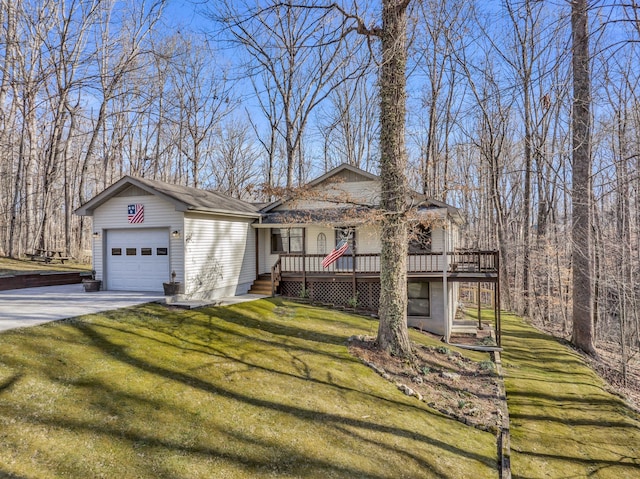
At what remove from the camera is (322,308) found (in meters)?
13.5

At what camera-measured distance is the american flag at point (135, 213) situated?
1277 centimetres

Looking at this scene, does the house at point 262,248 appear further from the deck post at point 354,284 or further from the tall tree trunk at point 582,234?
the tall tree trunk at point 582,234

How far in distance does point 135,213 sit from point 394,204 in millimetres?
8859

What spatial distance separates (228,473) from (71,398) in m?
2.46

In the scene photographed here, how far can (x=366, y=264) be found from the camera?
1480 centimetres

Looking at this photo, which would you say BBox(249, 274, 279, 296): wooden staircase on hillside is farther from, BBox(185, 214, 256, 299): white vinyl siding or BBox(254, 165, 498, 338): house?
BBox(185, 214, 256, 299): white vinyl siding

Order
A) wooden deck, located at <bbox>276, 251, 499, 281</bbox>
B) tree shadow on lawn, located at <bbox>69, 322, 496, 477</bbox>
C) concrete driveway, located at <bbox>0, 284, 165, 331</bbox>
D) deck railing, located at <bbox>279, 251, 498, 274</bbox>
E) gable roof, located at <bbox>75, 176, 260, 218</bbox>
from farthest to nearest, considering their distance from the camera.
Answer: deck railing, located at <bbox>279, 251, 498, 274</bbox> → wooden deck, located at <bbox>276, 251, 499, 281</bbox> → gable roof, located at <bbox>75, 176, 260, 218</bbox> → concrete driveway, located at <bbox>0, 284, 165, 331</bbox> → tree shadow on lawn, located at <bbox>69, 322, 496, 477</bbox>

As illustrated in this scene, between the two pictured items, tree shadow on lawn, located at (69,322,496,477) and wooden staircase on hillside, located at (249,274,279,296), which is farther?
wooden staircase on hillside, located at (249,274,279,296)

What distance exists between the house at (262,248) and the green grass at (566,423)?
2.91 metres

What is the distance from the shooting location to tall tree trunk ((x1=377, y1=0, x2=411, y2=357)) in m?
8.91

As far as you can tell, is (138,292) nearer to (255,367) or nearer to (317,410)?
(255,367)

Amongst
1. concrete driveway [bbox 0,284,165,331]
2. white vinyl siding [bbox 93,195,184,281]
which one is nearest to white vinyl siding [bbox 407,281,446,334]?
white vinyl siding [bbox 93,195,184,281]

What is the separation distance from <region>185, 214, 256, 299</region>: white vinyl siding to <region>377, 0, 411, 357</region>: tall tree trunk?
658 cm

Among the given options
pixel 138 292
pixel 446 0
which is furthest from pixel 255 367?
pixel 446 0
